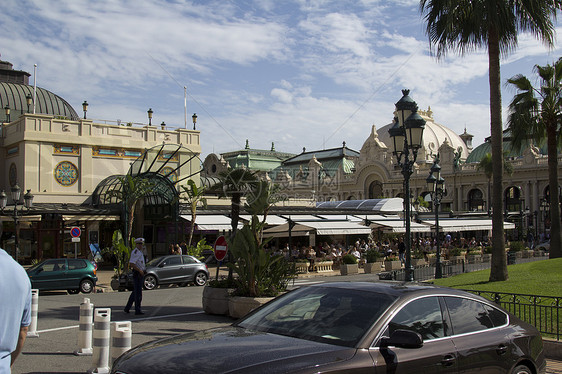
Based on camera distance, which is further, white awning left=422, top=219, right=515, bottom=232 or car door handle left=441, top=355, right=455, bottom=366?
white awning left=422, top=219, right=515, bottom=232

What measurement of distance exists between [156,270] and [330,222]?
14.6 metres

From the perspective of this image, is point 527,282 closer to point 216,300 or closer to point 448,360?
point 216,300

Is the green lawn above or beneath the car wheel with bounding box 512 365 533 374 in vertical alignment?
beneath

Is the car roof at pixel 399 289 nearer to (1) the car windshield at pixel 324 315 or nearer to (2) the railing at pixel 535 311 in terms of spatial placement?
(1) the car windshield at pixel 324 315

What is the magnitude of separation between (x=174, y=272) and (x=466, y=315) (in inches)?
686

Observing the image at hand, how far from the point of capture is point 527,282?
15.8 m

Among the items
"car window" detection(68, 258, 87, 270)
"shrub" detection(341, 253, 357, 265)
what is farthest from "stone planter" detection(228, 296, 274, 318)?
"shrub" detection(341, 253, 357, 265)

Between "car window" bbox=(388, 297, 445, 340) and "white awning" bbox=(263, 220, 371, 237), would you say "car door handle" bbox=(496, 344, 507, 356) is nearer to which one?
"car window" bbox=(388, 297, 445, 340)

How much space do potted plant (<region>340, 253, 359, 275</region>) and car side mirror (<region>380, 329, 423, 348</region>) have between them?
23.8 metres

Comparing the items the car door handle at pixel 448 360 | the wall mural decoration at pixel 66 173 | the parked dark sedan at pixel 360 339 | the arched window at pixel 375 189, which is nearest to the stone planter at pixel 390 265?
the wall mural decoration at pixel 66 173

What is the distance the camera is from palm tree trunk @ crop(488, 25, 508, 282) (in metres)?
17.0

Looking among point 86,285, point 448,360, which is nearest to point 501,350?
point 448,360

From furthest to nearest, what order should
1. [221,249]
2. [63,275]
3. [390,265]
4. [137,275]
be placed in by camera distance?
1. [390,265]
2. [63,275]
3. [221,249]
4. [137,275]

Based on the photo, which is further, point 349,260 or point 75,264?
point 349,260
